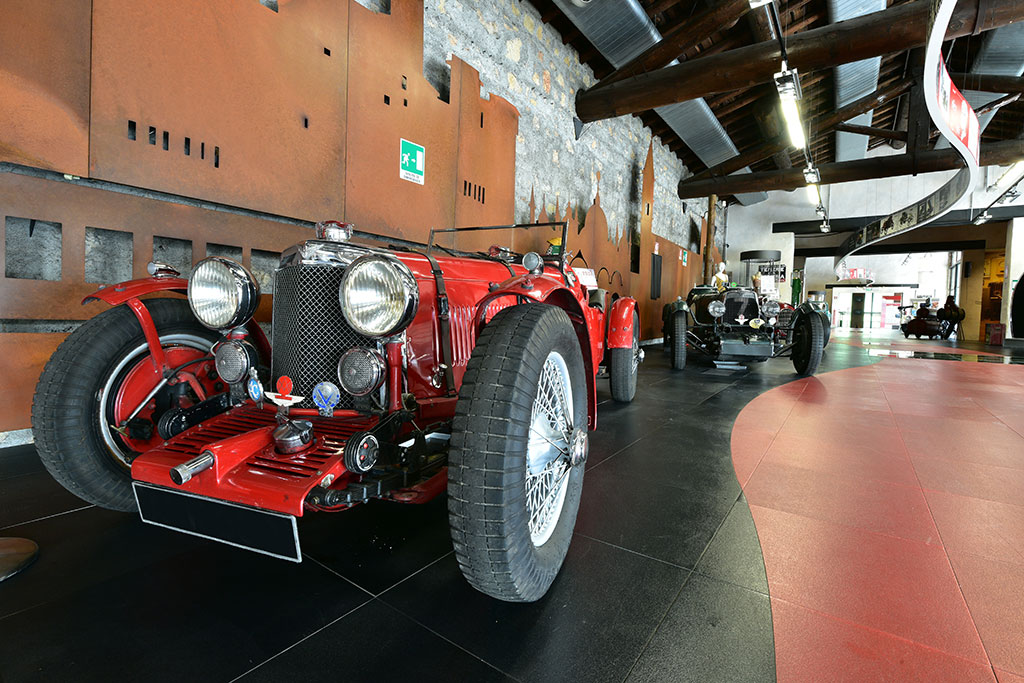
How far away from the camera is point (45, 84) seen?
2.13 metres

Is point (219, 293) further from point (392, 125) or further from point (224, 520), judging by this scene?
point (392, 125)

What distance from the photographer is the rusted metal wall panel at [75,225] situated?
2.15m

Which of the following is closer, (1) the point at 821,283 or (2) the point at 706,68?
A: (2) the point at 706,68

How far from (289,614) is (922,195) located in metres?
19.6

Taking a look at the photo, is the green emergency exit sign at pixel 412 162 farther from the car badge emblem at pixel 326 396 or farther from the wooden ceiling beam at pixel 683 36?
the wooden ceiling beam at pixel 683 36

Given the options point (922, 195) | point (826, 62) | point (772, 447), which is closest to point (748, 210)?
point (922, 195)

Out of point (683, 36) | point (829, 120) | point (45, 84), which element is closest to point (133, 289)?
point (45, 84)

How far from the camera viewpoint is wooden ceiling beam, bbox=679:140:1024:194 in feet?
29.9

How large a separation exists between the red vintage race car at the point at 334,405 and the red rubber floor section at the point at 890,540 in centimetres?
70

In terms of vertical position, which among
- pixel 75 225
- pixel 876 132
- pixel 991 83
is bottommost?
pixel 75 225

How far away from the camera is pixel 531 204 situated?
5824mm

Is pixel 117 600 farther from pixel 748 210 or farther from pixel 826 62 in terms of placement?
pixel 748 210

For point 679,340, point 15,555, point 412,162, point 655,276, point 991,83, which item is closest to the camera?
point 15,555

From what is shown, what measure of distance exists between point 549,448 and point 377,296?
0.68 metres
